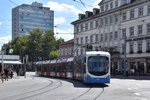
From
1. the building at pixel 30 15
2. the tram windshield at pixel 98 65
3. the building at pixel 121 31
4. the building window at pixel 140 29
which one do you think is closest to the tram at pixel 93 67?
the tram windshield at pixel 98 65

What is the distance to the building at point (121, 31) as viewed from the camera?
6412cm

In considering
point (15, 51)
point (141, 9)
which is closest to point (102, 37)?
point (141, 9)

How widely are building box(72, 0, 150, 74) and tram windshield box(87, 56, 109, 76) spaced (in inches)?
1173

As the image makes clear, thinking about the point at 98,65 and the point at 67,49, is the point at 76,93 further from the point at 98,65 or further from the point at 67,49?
the point at 67,49

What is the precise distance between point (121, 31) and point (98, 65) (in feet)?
137

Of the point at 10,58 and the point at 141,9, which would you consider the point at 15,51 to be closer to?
the point at 10,58

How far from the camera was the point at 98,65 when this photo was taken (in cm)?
3064

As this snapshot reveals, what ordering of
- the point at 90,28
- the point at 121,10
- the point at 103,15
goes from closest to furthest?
the point at 121,10 → the point at 103,15 → the point at 90,28

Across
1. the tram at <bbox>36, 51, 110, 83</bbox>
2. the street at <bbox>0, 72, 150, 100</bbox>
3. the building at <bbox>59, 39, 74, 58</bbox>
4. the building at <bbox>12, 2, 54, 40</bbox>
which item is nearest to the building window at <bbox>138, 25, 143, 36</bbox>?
the building at <bbox>12, 2, 54, 40</bbox>

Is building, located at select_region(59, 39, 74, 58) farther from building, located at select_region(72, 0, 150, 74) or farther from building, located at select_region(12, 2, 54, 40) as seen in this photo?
building, located at select_region(12, 2, 54, 40)

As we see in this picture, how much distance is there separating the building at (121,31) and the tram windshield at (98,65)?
2981 cm

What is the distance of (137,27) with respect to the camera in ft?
217

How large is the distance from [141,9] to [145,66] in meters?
9.49

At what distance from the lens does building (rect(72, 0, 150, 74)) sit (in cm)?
6412
